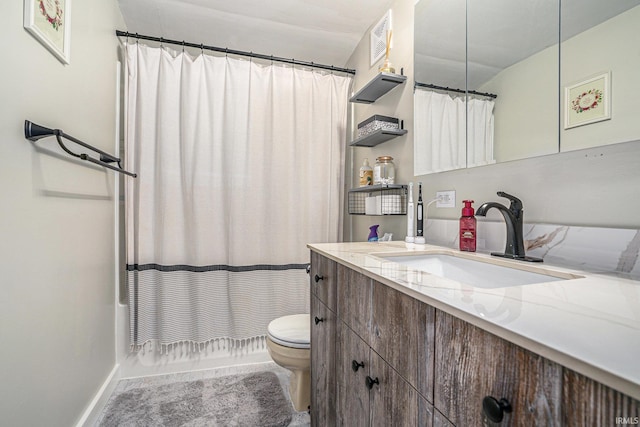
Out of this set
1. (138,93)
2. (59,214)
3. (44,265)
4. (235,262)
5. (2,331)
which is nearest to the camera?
(2,331)

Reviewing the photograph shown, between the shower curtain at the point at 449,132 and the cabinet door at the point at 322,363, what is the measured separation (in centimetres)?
83

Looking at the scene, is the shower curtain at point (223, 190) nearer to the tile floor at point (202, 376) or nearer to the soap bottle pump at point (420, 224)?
the tile floor at point (202, 376)

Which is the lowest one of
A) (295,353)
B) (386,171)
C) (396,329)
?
(295,353)

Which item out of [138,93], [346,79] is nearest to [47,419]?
[138,93]

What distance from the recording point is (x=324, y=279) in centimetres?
122

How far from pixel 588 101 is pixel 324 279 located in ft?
3.32

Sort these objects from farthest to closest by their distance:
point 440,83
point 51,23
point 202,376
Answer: point 202,376 < point 440,83 < point 51,23

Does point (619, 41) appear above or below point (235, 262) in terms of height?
above

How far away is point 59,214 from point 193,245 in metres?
0.85

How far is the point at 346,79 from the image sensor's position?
228 cm

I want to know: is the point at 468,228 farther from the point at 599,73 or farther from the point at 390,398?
the point at 390,398

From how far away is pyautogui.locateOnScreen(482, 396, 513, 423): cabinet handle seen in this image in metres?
0.41

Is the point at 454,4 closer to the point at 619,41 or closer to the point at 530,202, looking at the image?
the point at 619,41

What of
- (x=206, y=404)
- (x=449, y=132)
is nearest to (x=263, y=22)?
(x=449, y=132)
